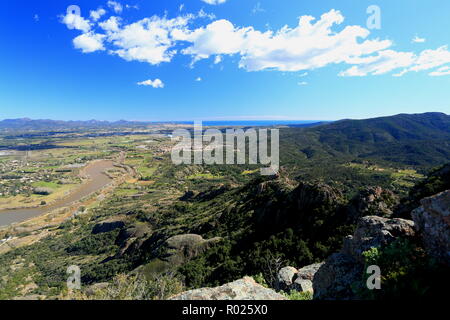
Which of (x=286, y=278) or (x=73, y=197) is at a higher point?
(x=286, y=278)

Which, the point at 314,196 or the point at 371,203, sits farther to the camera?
the point at 314,196

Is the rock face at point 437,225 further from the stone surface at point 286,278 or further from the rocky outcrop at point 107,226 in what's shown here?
the rocky outcrop at point 107,226

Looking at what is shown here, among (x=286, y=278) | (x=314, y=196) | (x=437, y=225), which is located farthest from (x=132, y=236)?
(x=437, y=225)

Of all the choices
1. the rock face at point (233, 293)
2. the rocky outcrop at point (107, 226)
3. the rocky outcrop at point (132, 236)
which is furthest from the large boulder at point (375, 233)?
the rocky outcrop at point (107, 226)

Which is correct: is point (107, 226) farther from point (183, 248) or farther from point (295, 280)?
point (295, 280)

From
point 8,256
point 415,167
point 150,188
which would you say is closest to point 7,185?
point 150,188

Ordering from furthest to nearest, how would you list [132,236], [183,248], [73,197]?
[73,197] → [132,236] → [183,248]

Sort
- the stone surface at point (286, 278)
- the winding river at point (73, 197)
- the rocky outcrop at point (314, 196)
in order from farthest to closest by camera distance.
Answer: the winding river at point (73, 197)
the rocky outcrop at point (314, 196)
the stone surface at point (286, 278)
